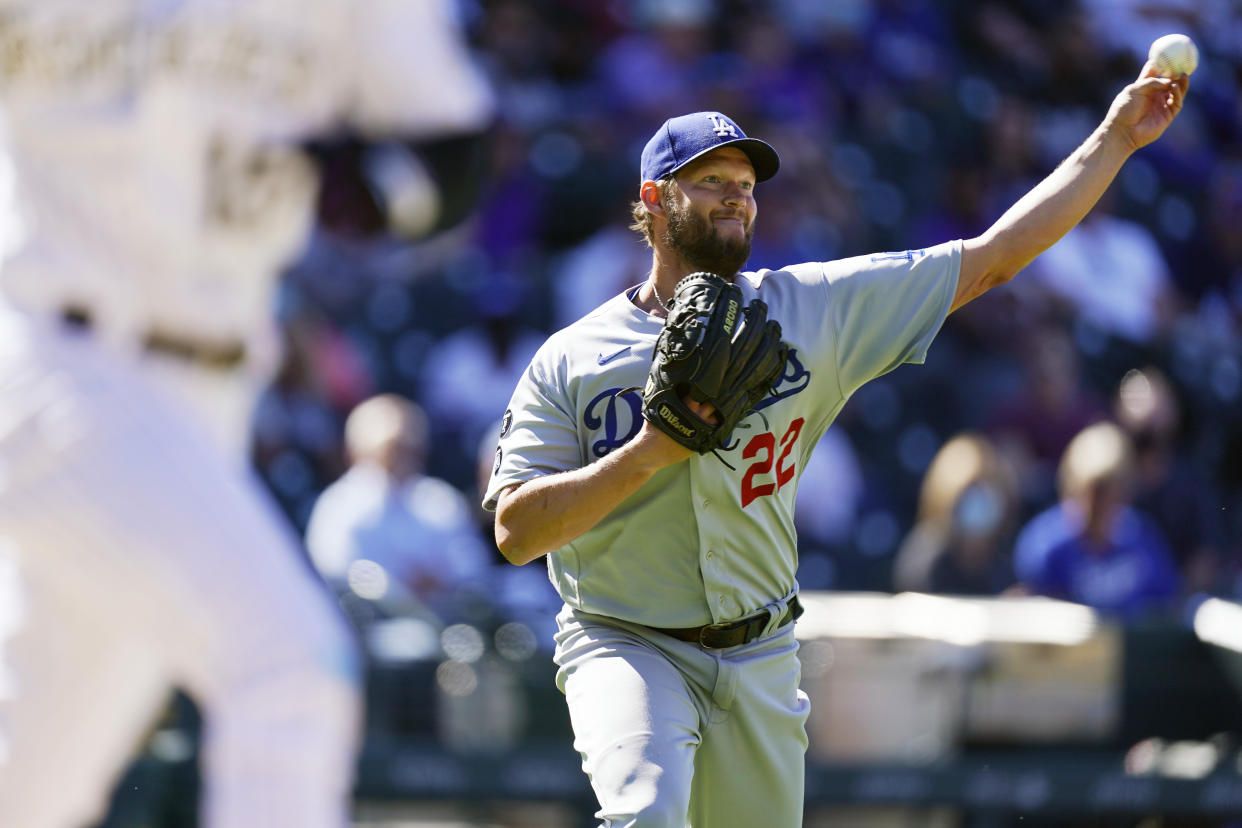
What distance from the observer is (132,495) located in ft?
12.1

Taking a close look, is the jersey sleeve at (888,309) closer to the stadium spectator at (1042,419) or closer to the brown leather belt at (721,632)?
the brown leather belt at (721,632)

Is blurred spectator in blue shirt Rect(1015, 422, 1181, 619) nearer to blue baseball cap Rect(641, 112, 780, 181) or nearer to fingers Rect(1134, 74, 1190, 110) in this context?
fingers Rect(1134, 74, 1190, 110)

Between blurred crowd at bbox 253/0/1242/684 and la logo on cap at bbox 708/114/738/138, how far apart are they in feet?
9.62

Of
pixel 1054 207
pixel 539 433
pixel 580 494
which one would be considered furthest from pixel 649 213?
pixel 1054 207

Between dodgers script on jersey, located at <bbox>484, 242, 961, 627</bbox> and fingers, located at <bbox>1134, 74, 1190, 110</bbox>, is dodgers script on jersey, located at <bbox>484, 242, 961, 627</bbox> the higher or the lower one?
the lower one

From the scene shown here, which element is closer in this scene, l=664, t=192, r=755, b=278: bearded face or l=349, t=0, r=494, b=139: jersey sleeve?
l=664, t=192, r=755, b=278: bearded face

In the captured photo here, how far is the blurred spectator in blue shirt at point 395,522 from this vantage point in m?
5.97

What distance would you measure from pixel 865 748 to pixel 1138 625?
1037 mm

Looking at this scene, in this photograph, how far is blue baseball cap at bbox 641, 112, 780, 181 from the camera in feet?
8.98

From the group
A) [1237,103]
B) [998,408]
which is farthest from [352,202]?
[1237,103]

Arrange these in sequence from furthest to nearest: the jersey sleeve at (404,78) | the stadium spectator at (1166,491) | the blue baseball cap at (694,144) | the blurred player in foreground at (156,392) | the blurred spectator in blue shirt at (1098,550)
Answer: the stadium spectator at (1166,491)
the blurred spectator in blue shirt at (1098,550)
the jersey sleeve at (404,78)
the blurred player in foreground at (156,392)
the blue baseball cap at (694,144)

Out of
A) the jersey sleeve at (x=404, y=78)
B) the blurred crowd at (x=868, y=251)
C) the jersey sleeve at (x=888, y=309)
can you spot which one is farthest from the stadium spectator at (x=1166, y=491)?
the jersey sleeve at (x=888, y=309)

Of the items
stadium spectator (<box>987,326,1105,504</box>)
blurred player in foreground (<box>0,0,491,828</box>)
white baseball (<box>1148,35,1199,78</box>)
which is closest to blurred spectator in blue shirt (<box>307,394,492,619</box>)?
blurred player in foreground (<box>0,0,491,828</box>)

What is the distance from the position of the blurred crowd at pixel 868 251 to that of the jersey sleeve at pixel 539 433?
105 inches
